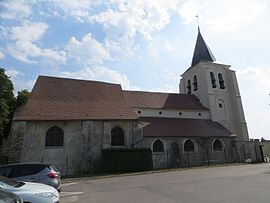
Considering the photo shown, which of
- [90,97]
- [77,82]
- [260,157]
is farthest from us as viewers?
[260,157]

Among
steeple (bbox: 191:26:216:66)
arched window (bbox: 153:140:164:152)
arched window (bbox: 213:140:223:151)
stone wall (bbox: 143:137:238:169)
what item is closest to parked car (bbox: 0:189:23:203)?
stone wall (bbox: 143:137:238:169)

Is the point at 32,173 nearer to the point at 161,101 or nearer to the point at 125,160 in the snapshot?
the point at 125,160

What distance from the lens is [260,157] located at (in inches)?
1222

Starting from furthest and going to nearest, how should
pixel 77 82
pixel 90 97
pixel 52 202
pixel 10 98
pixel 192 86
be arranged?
pixel 192 86
pixel 77 82
pixel 90 97
pixel 10 98
pixel 52 202

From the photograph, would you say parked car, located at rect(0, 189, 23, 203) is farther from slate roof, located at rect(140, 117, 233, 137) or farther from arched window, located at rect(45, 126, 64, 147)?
slate roof, located at rect(140, 117, 233, 137)

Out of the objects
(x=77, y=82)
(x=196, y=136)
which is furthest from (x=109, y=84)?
(x=196, y=136)

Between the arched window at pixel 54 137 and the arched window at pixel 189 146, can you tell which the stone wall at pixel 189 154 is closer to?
the arched window at pixel 189 146

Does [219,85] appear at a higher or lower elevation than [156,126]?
higher

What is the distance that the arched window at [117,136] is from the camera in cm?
2411

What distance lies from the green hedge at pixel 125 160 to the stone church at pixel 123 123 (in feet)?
4.21

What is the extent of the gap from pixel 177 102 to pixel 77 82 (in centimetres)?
1385

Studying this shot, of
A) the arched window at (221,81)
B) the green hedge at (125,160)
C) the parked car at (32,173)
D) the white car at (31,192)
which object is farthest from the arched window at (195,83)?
the white car at (31,192)

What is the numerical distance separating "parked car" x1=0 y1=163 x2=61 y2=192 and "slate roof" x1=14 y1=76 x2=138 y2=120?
43.5ft

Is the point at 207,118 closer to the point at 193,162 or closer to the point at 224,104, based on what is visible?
the point at 224,104
